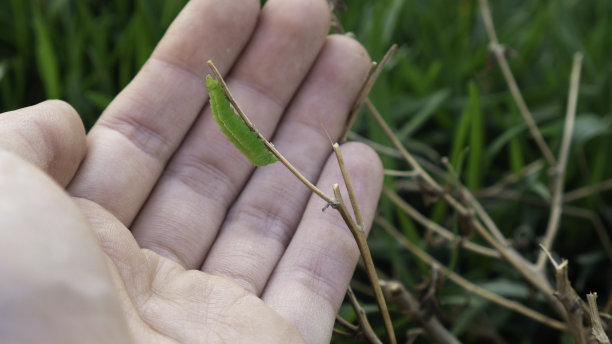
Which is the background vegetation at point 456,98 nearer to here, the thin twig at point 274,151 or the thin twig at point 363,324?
the thin twig at point 363,324

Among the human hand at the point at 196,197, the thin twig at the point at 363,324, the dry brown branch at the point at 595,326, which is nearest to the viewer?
the human hand at the point at 196,197

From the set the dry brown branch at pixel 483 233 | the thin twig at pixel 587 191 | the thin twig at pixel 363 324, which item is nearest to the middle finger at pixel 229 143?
the dry brown branch at pixel 483 233

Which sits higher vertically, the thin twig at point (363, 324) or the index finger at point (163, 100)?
the index finger at point (163, 100)

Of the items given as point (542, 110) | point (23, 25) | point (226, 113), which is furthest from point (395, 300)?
point (23, 25)

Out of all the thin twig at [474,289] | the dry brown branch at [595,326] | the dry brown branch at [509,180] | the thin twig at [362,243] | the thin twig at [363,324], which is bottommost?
the thin twig at [363,324]

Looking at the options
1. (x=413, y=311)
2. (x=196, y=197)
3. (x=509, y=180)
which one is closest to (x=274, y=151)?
(x=196, y=197)

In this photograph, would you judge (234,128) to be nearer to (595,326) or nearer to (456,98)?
(595,326)

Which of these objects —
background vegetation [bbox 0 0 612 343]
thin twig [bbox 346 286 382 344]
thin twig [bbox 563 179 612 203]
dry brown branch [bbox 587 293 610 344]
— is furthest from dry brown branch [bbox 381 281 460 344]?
thin twig [bbox 563 179 612 203]
